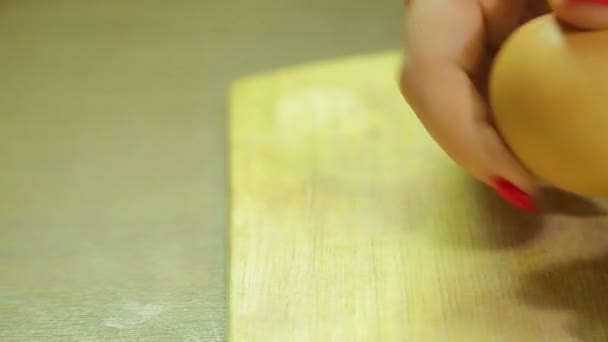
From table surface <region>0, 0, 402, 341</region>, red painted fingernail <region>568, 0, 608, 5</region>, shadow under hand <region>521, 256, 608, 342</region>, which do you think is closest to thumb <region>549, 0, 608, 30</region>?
red painted fingernail <region>568, 0, 608, 5</region>

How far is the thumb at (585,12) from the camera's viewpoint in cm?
46

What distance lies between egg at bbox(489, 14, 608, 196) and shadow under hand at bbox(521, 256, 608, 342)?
0.09 m

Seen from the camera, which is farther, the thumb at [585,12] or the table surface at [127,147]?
the table surface at [127,147]

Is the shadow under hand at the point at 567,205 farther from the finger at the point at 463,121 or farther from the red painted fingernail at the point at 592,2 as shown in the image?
the red painted fingernail at the point at 592,2

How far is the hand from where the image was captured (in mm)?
556

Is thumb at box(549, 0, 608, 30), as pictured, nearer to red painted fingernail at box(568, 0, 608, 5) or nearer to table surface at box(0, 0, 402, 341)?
red painted fingernail at box(568, 0, 608, 5)

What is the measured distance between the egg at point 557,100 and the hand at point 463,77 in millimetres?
29

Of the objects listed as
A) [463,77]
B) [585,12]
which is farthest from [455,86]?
[585,12]

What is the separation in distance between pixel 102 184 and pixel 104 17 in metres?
0.42

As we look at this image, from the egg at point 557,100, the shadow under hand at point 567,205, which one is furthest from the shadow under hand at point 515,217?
the egg at point 557,100

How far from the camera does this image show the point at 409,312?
22.6 inches

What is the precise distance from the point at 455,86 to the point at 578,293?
0.58 ft

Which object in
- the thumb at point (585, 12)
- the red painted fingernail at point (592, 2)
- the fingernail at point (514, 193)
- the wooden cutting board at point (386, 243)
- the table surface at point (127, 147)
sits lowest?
the table surface at point (127, 147)

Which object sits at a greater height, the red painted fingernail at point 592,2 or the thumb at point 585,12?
the red painted fingernail at point 592,2
